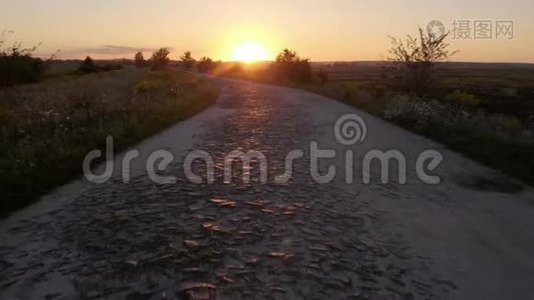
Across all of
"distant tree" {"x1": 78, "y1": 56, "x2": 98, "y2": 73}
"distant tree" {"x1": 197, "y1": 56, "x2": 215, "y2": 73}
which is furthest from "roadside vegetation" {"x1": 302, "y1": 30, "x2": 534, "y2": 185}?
"distant tree" {"x1": 197, "y1": 56, "x2": 215, "y2": 73}

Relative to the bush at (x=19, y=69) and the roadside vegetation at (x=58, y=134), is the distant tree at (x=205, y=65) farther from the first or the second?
the roadside vegetation at (x=58, y=134)

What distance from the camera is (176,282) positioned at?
503 centimetres

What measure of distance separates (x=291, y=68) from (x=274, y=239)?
51.0 m

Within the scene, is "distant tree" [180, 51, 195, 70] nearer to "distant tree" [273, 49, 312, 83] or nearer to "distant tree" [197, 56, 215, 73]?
"distant tree" [197, 56, 215, 73]

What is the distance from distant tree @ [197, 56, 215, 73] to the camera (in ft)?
341

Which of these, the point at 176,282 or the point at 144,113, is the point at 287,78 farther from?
the point at 176,282

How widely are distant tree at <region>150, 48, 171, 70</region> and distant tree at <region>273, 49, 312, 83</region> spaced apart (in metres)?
39.6

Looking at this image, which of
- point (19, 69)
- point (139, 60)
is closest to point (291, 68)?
point (19, 69)

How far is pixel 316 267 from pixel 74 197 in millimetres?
4580

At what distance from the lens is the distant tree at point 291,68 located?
2053 inches

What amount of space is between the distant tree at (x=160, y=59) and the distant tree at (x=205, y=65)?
855 centimetres

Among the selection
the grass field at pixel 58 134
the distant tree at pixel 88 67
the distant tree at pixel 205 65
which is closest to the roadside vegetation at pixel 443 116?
the grass field at pixel 58 134

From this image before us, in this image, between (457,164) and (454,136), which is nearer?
(457,164)

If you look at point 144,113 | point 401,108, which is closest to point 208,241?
point 144,113
